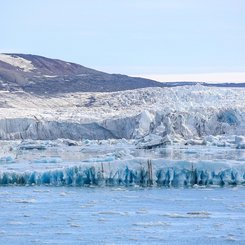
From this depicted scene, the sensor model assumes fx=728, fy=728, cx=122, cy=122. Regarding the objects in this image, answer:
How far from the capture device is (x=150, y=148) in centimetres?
2438

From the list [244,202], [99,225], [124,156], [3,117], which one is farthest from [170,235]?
[3,117]

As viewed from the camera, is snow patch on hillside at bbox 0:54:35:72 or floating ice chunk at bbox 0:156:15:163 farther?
snow patch on hillside at bbox 0:54:35:72

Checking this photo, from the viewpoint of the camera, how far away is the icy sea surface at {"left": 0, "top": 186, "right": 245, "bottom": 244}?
9.62 meters

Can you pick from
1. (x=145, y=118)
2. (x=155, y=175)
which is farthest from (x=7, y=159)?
(x=145, y=118)

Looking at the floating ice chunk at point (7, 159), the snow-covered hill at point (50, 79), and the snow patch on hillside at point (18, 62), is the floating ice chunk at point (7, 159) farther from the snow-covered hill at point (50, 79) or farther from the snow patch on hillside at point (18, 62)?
the snow patch on hillside at point (18, 62)

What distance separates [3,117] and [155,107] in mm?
7496

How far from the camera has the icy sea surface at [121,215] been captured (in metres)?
9.62

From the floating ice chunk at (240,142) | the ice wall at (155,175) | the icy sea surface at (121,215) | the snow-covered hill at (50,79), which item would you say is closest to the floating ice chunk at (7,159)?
the ice wall at (155,175)

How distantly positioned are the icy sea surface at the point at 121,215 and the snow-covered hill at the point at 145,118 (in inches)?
410

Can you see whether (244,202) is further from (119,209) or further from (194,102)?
(194,102)

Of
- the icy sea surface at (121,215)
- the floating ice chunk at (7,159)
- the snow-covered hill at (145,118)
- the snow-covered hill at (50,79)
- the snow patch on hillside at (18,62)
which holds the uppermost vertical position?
the snow patch on hillside at (18,62)

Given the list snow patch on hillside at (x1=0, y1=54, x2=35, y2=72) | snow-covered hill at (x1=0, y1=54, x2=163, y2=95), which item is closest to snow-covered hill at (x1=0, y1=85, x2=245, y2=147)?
snow-covered hill at (x1=0, y1=54, x2=163, y2=95)

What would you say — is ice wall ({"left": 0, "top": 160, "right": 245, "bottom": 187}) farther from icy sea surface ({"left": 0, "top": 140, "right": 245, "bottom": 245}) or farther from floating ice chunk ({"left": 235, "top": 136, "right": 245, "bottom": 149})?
floating ice chunk ({"left": 235, "top": 136, "right": 245, "bottom": 149})

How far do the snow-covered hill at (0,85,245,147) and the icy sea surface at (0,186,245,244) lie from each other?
34.1 feet
